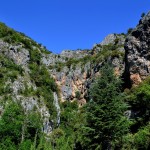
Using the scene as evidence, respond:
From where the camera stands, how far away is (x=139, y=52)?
222ft

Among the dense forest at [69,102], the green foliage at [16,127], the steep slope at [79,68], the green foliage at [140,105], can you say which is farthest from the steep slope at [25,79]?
the green foliage at [140,105]

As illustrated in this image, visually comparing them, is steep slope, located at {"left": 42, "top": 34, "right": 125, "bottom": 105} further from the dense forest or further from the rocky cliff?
the dense forest

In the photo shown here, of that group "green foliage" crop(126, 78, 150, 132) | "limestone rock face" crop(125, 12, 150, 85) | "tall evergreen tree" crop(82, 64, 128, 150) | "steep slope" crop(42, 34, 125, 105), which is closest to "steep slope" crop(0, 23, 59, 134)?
"steep slope" crop(42, 34, 125, 105)

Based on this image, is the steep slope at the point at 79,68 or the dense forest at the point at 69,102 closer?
the dense forest at the point at 69,102

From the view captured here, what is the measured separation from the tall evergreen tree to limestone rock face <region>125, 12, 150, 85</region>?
67.5 ft

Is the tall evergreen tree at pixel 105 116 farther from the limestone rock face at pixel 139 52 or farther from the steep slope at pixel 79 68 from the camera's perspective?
the steep slope at pixel 79 68

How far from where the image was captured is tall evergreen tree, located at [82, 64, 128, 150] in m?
43.5

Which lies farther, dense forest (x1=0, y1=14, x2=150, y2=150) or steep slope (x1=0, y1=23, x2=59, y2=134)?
steep slope (x1=0, y1=23, x2=59, y2=134)

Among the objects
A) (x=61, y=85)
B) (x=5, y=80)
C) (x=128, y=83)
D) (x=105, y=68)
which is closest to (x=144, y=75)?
(x=128, y=83)

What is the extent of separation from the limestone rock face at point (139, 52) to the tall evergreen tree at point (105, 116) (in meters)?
20.6

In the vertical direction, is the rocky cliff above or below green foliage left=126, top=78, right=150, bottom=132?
above

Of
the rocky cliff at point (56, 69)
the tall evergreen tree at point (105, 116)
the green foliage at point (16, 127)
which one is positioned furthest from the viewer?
the rocky cliff at point (56, 69)

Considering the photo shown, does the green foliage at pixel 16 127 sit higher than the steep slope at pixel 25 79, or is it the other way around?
the steep slope at pixel 25 79

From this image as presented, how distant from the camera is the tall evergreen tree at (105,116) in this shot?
4353cm
